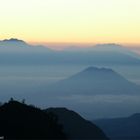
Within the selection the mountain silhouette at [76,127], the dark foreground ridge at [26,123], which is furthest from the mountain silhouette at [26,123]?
the mountain silhouette at [76,127]

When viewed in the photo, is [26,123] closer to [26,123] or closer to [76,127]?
[26,123]

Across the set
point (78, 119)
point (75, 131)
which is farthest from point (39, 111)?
point (78, 119)

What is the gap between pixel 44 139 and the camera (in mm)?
35000

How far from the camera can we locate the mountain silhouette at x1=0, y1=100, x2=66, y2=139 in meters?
34.7

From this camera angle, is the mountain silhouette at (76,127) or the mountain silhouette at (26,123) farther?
the mountain silhouette at (76,127)

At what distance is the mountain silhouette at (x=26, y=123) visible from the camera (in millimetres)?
34719

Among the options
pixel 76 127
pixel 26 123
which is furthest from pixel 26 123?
pixel 76 127

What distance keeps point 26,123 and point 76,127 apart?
39.5m

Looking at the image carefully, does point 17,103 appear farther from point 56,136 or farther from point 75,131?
point 75,131

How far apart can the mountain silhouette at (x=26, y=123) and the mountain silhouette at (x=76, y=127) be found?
28326 millimetres

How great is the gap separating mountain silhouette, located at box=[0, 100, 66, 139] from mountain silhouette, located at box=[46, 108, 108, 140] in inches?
1115

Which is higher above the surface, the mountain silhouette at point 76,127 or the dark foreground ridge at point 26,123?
the dark foreground ridge at point 26,123

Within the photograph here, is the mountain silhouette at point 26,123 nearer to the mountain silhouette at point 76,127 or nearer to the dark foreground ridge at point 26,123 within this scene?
the dark foreground ridge at point 26,123

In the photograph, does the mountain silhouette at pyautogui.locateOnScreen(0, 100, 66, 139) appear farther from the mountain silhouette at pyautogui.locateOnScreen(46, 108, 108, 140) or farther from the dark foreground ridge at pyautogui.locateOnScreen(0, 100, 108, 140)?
the mountain silhouette at pyautogui.locateOnScreen(46, 108, 108, 140)
